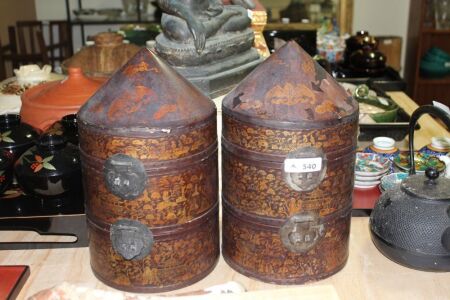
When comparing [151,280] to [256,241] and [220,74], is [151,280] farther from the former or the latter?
[220,74]

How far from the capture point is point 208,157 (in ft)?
3.59

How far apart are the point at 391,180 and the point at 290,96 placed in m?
0.56

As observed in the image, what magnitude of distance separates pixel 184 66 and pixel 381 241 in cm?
65

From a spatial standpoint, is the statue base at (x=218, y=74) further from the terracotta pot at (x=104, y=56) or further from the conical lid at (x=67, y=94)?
the terracotta pot at (x=104, y=56)

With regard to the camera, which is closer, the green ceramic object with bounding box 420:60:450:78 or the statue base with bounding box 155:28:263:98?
the statue base with bounding box 155:28:263:98

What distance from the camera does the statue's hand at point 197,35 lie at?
143 centimetres

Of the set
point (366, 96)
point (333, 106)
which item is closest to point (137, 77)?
point (333, 106)

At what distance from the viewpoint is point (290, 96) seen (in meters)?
1.05

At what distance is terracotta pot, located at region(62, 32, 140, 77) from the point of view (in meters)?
2.18

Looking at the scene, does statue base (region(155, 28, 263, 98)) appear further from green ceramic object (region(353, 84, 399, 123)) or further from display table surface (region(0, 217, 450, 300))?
green ceramic object (region(353, 84, 399, 123))

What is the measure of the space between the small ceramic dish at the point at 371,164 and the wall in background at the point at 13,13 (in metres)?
3.97

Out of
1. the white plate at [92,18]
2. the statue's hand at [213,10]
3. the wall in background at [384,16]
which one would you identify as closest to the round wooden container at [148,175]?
the statue's hand at [213,10]

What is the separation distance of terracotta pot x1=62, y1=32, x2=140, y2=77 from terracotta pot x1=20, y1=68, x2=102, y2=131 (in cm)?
61

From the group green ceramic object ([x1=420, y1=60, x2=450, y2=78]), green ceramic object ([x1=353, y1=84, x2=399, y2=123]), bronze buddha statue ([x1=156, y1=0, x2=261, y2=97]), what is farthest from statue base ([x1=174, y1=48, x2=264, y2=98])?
green ceramic object ([x1=420, y1=60, x2=450, y2=78])
